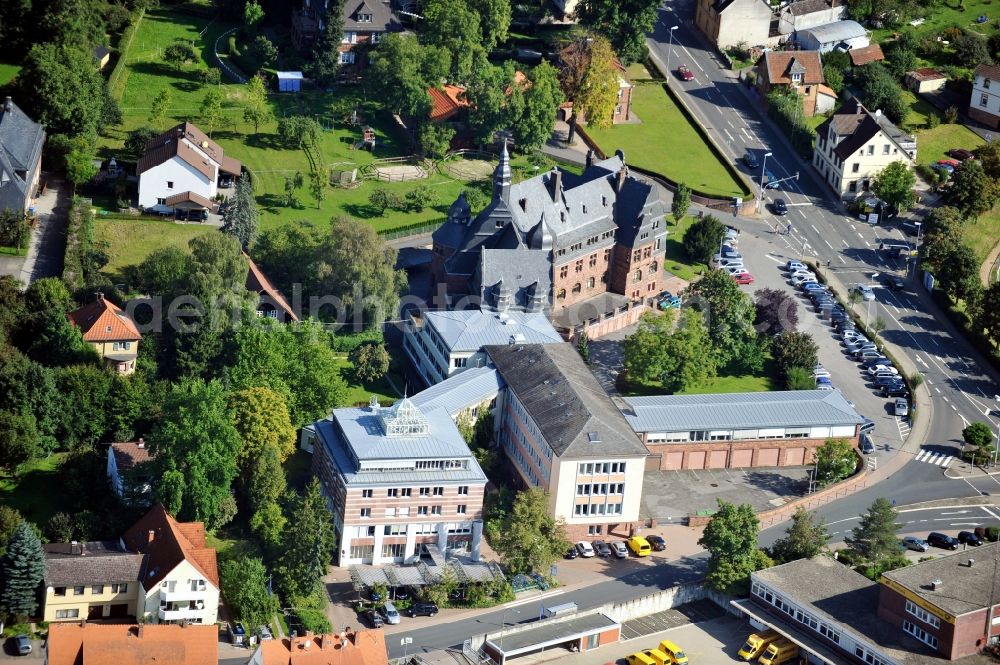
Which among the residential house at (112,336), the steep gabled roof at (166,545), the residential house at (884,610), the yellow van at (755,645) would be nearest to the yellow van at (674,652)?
the yellow van at (755,645)

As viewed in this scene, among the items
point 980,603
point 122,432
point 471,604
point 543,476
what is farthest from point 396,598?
point 980,603

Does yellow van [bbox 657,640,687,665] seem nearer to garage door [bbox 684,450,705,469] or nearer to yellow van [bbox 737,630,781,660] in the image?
yellow van [bbox 737,630,781,660]

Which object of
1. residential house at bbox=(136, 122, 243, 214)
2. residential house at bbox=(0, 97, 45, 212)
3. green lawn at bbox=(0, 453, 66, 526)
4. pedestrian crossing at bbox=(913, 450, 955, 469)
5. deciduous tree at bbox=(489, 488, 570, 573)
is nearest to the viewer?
deciduous tree at bbox=(489, 488, 570, 573)

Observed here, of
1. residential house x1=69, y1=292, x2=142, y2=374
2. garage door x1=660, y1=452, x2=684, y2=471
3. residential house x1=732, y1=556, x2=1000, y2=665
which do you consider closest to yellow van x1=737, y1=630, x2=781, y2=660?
residential house x1=732, y1=556, x2=1000, y2=665

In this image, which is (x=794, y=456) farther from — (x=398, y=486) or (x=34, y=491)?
(x=34, y=491)

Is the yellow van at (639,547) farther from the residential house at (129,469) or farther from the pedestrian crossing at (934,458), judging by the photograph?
the residential house at (129,469)

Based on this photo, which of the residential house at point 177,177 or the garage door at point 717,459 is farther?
the residential house at point 177,177
